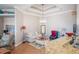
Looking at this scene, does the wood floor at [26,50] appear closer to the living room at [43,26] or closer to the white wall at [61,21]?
the living room at [43,26]

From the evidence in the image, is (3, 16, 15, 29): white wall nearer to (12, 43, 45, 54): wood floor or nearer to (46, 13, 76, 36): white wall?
(12, 43, 45, 54): wood floor

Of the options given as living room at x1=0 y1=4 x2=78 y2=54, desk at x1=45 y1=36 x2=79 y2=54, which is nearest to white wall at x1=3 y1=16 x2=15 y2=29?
living room at x1=0 y1=4 x2=78 y2=54

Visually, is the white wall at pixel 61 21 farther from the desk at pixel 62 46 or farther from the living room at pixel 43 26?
the desk at pixel 62 46

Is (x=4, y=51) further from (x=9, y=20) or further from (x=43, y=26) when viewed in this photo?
(x=43, y=26)

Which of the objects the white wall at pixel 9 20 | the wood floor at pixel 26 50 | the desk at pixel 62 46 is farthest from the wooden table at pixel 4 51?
the desk at pixel 62 46

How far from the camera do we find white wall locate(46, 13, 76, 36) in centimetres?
288

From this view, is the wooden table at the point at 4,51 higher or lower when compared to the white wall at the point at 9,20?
lower

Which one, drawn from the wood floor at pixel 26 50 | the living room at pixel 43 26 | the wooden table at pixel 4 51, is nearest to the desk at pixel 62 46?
the living room at pixel 43 26

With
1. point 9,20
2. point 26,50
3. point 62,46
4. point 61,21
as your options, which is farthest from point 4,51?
point 61,21

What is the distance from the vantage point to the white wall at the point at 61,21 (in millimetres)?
2877

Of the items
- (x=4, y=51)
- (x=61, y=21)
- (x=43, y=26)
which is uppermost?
(x=61, y=21)

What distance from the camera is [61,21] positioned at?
2.89 meters
